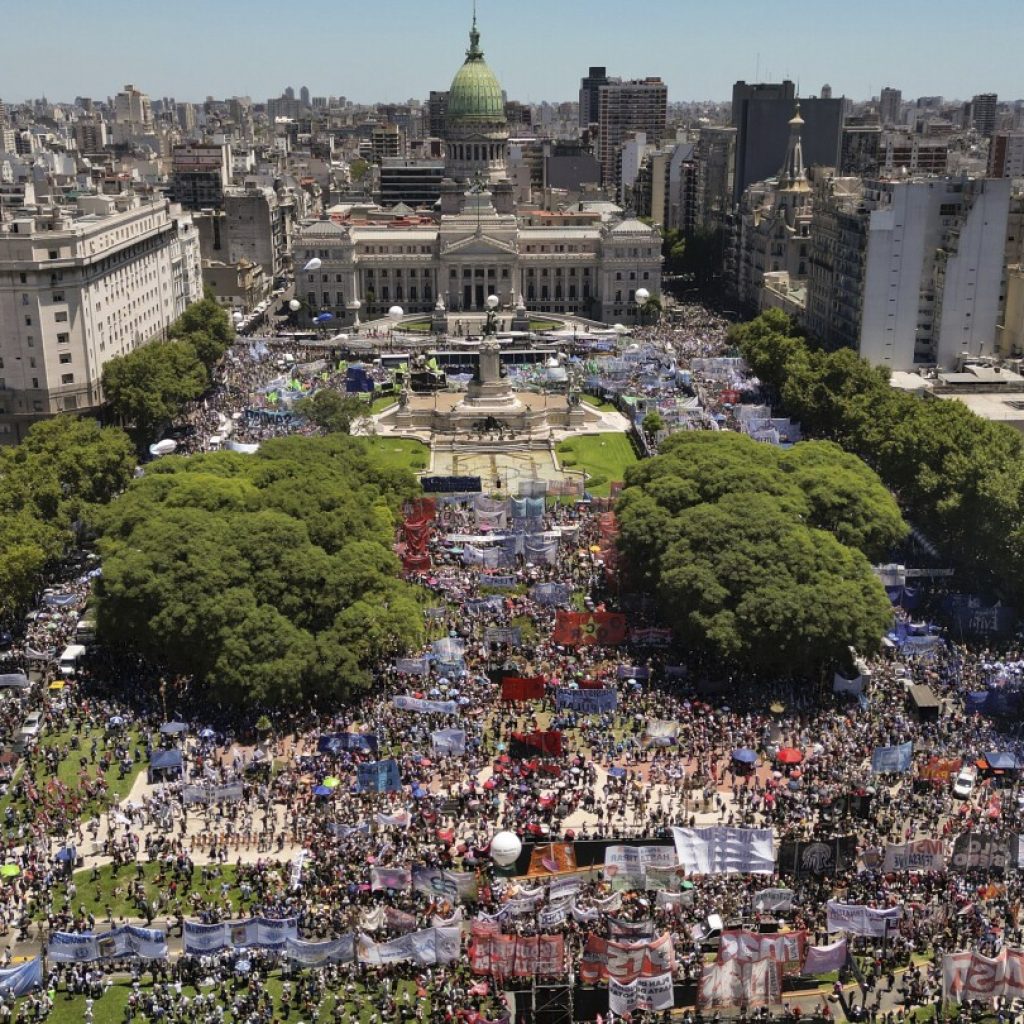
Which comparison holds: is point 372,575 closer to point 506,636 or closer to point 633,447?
point 506,636

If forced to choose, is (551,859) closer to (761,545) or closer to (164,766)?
(164,766)

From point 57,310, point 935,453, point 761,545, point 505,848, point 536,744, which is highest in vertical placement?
point 57,310

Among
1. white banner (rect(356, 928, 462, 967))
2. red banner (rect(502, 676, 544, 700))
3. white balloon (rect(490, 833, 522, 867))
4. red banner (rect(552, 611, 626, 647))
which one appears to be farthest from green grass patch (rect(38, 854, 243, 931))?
red banner (rect(552, 611, 626, 647))

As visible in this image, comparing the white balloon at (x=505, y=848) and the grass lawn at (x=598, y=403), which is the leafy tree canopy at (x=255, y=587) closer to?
the white balloon at (x=505, y=848)

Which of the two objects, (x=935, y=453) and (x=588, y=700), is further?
(x=935, y=453)

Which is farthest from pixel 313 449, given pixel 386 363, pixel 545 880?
pixel 386 363

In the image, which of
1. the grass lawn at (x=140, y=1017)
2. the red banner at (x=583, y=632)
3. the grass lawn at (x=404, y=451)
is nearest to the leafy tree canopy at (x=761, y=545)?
the red banner at (x=583, y=632)

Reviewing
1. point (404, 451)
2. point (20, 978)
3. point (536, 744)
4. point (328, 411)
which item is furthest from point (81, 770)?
point (404, 451)
